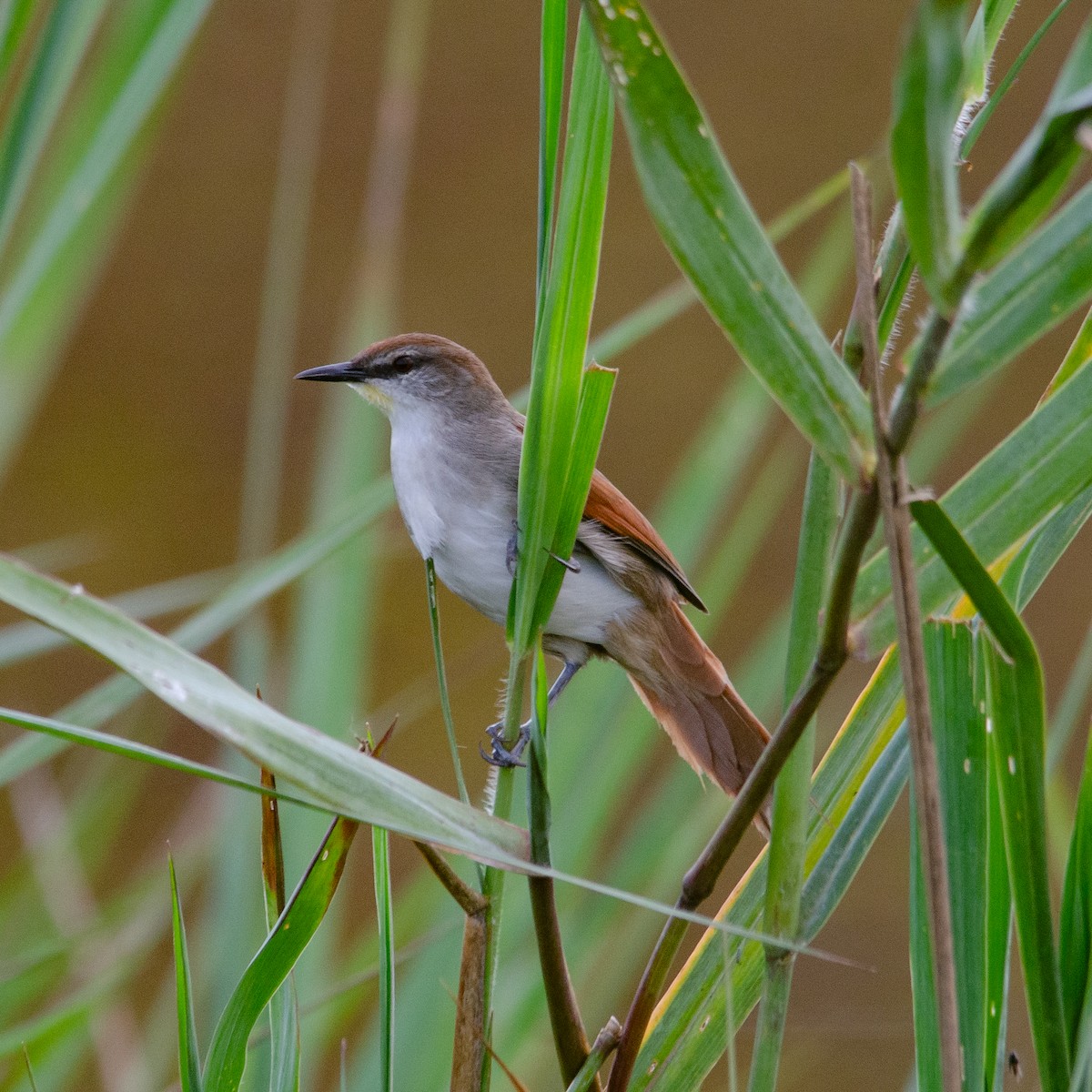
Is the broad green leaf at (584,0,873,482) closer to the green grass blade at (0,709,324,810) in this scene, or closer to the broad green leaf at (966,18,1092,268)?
the broad green leaf at (966,18,1092,268)

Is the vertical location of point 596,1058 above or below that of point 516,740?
below

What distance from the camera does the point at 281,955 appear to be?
0.63 metres

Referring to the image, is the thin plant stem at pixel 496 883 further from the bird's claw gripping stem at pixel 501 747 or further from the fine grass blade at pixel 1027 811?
the fine grass blade at pixel 1027 811

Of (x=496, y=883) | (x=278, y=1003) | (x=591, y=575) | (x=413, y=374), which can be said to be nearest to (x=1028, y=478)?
(x=496, y=883)

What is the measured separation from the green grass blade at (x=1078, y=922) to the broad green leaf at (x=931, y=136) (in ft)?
0.97

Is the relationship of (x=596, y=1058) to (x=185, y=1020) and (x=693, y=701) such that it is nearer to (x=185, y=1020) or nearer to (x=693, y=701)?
(x=185, y=1020)

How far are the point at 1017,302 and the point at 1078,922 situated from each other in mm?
318

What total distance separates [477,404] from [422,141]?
213 cm

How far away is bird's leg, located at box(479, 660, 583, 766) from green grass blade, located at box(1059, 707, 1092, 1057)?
27 centimetres

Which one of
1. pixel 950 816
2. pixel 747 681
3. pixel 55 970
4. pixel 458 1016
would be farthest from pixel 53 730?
pixel 747 681

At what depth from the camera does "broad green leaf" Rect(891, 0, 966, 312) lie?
15.4 inches

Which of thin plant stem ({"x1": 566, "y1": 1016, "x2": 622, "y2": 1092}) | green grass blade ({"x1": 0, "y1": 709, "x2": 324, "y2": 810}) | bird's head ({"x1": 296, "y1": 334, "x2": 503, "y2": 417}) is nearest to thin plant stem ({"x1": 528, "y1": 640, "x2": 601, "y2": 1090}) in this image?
thin plant stem ({"x1": 566, "y1": 1016, "x2": 622, "y2": 1092})

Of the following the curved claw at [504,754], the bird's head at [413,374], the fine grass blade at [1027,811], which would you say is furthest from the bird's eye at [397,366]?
the fine grass blade at [1027,811]

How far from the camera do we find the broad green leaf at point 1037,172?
1.29ft
